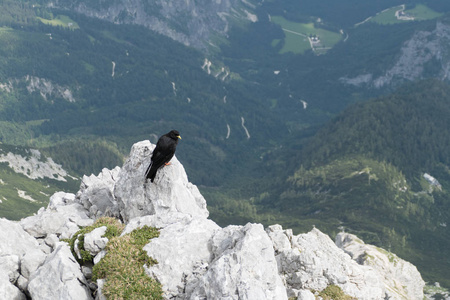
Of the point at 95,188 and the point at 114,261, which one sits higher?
the point at 114,261

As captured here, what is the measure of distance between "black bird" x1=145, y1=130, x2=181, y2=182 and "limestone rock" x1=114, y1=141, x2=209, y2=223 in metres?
3.60

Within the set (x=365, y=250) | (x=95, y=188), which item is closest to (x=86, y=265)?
(x=95, y=188)

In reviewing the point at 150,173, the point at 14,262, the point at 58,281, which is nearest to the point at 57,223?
the point at 150,173

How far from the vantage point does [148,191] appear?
2468 inches

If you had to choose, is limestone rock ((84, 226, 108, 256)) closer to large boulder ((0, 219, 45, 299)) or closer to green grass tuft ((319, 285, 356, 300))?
large boulder ((0, 219, 45, 299))

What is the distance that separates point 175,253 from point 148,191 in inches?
573

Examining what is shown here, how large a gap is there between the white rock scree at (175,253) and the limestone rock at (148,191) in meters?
0.11

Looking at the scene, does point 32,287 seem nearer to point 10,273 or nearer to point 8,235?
point 10,273

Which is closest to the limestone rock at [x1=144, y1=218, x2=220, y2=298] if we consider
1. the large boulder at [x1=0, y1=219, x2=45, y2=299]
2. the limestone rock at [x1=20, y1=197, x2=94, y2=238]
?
the large boulder at [x1=0, y1=219, x2=45, y2=299]

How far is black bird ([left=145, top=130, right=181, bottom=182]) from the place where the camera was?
5644 cm

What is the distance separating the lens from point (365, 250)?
162 m

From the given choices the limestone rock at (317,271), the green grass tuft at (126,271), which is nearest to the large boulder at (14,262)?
the green grass tuft at (126,271)

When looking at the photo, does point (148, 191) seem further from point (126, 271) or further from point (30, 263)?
point (126, 271)

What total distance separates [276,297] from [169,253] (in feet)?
36.4
